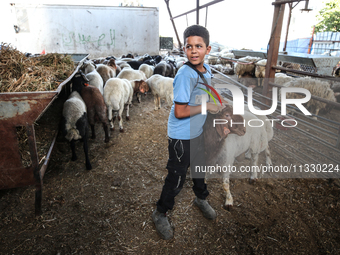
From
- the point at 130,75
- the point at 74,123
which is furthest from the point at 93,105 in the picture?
the point at 130,75

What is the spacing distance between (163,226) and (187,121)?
126 centimetres

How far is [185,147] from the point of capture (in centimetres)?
196

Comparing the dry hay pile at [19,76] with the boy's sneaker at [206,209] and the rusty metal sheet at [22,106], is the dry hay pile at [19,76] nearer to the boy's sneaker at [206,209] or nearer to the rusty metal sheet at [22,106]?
the rusty metal sheet at [22,106]

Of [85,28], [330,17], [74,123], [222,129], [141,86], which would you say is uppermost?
[330,17]

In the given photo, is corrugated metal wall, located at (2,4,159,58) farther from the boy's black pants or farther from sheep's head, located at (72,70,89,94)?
the boy's black pants

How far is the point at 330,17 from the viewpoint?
18125mm

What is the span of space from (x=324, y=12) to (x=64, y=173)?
81.0ft

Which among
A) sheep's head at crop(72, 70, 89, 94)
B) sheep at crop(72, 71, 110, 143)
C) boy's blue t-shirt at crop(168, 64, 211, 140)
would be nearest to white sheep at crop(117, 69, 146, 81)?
sheep's head at crop(72, 70, 89, 94)

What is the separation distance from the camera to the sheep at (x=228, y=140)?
7.03ft

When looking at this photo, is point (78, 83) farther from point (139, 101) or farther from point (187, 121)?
point (187, 121)

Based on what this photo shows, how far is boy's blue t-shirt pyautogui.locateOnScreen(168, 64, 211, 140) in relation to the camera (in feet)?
5.62

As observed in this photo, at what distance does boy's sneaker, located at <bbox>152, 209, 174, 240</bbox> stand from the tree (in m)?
23.2

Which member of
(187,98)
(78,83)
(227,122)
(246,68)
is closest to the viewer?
(187,98)

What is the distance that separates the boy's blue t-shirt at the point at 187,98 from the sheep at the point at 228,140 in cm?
20
